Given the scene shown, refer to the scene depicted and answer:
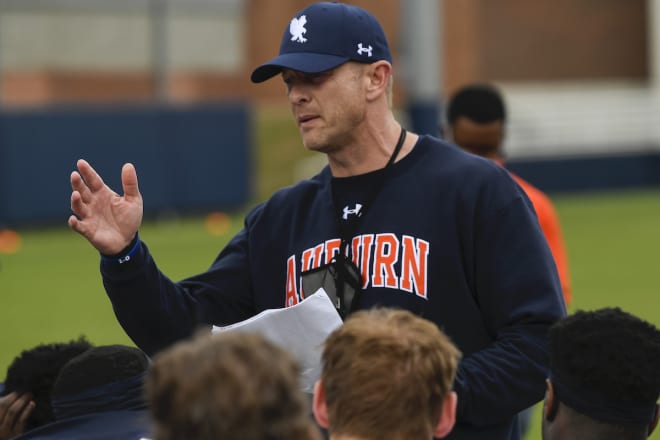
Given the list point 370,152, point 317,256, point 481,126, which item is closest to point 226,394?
point 317,256

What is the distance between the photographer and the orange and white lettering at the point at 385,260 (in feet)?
12.0

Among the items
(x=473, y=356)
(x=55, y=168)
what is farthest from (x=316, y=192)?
(x=55, y=168)

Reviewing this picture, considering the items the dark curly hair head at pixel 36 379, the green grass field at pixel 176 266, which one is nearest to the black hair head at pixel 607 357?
the dark curly hair head at pixel 36 379

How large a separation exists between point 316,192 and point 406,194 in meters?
0.36

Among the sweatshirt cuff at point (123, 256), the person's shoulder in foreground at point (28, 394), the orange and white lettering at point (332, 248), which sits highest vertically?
the sweatshirt cuff at point (123, 256)

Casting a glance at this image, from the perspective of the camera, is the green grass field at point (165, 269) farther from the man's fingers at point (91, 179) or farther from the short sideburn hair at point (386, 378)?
the short sideburn hair at point (386, 378)

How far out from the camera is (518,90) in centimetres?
3516

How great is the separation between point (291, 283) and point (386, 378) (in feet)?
4.07

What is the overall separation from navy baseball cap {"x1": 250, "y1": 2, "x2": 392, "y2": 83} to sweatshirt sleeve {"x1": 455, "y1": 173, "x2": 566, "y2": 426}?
60 cm

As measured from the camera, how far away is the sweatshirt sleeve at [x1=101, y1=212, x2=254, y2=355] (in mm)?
3740

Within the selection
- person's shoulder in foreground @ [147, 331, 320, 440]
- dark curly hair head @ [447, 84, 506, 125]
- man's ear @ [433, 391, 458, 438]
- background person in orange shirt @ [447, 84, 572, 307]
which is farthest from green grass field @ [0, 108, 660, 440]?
person's shoulder in foreground @ [147, 331, 320, 440]

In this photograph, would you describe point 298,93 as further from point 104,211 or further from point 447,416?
point 447,416

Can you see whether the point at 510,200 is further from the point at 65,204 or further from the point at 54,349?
the point at 65,204

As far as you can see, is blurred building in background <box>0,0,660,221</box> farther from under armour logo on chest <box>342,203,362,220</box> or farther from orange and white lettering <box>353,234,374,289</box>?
orange and white lettering <box>353,234,374,289</box>
